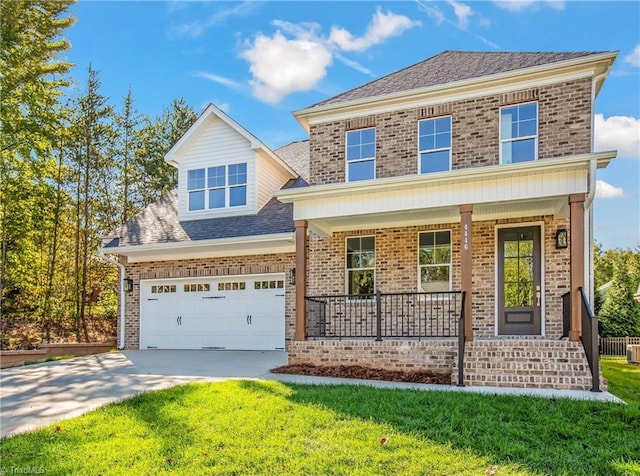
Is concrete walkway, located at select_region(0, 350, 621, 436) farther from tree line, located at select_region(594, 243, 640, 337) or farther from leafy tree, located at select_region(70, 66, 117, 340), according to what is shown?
tree line, located at select_region(594, 243, 640, 337)

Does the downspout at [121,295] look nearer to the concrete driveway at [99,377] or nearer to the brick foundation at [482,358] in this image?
the concrete driveway at [99,377]

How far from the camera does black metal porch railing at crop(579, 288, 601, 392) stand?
704 cm

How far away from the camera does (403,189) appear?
9109 millimetres

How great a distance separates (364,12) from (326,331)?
7801 mm

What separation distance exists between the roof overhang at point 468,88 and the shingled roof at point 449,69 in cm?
21

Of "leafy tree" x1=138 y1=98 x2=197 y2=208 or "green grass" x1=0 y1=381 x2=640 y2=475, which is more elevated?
"leafy tree" x1=138 y1=98 x2=197 y2=208

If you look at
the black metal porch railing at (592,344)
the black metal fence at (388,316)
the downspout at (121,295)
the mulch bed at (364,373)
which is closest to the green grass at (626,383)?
the black metal porch railing at (592,344)

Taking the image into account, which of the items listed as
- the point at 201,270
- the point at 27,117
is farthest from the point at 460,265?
the point at 27,117

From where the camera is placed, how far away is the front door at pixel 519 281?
9.80 meters

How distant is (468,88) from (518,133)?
1.43 m

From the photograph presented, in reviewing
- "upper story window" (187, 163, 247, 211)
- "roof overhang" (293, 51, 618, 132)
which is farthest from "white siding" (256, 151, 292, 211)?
"roof overhang" (293, 51, 618, 132)

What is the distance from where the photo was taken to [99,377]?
28.7 ft

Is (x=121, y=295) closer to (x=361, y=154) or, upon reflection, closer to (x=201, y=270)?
(x=201, y=270)

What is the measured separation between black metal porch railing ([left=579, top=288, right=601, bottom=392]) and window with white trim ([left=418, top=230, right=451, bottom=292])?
3.29 meters
